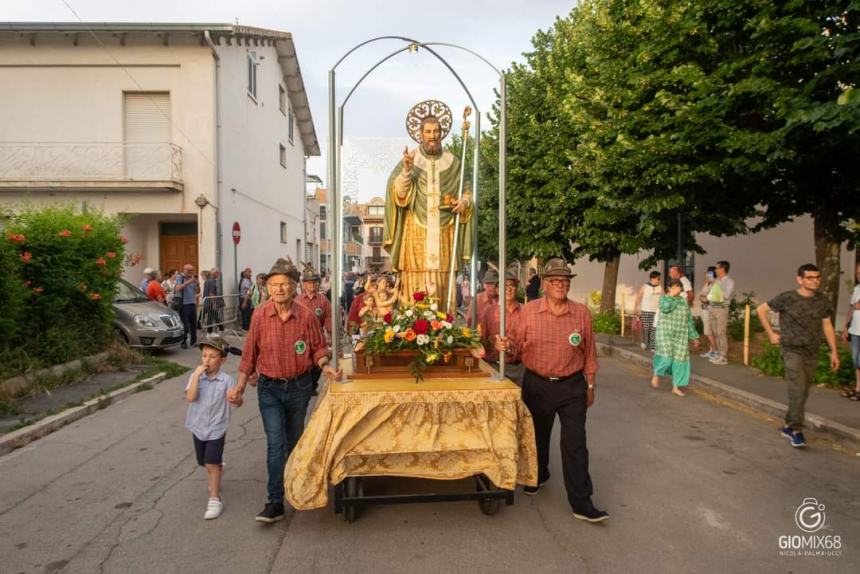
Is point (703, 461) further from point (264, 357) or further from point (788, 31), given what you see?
point (788, 31)

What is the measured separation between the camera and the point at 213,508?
4816mm

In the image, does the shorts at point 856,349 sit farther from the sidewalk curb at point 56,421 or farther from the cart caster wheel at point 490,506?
the sidewalk curb at point 56,421

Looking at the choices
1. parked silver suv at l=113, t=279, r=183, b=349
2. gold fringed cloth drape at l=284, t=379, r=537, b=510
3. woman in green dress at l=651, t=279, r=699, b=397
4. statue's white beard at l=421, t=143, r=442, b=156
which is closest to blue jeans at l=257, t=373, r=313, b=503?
gold fringed cloth drape at l=284, t=379, r=537, b=510

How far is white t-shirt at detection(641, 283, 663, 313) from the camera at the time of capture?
13.0m

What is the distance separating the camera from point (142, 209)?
17703 mm

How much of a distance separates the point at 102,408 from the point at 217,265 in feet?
32.4

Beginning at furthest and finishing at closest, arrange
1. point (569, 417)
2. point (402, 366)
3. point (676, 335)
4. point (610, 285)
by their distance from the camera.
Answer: point (610, 285)
point (676, 335)
point (402, 366)
point (569, 417)

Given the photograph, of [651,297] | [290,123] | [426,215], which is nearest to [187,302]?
[426,215]

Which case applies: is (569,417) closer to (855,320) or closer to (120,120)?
(855,320)

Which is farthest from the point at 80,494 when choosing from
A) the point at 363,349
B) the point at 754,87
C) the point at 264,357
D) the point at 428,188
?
the point at 754,87

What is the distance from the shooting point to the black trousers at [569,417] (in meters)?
4.65

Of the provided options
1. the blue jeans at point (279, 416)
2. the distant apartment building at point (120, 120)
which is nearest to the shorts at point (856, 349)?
the blue jeans at point (279, 416)

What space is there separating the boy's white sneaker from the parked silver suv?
8653 mm

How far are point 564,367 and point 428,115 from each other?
299cm
